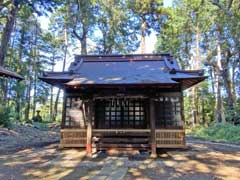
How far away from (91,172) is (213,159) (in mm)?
4220

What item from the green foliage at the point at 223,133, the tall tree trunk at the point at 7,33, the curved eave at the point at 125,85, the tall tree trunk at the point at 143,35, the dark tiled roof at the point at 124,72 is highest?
the tall tree trunk at the point at 143,35

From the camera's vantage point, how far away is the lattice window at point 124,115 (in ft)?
40.9

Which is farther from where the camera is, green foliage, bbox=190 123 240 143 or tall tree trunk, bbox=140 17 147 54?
tall tree trunk, bbox=140 17 147 54

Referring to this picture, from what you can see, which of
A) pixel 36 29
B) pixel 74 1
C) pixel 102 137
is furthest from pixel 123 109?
pixel 36 29

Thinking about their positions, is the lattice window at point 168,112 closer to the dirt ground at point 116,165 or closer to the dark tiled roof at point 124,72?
the dark tiled roof at point 124,72

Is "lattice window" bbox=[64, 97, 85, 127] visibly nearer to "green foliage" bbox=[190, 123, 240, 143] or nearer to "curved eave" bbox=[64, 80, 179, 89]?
"curved eave" bbox=[64, 80, 179, 89]

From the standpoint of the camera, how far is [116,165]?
Answer: 27.6 ft

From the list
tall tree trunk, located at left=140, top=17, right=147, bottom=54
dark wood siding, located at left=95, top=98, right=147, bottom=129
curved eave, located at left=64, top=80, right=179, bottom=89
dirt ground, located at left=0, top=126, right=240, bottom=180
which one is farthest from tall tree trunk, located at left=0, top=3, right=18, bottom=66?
tall tree trunk, located at left=140, top=17, right=147, bottom=54

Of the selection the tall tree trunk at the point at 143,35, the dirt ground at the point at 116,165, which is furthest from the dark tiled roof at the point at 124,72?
the tall tree trunk at the point at 143,35

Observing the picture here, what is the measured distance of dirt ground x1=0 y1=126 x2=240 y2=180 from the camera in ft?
23.0

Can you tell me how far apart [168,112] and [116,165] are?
13.3ft

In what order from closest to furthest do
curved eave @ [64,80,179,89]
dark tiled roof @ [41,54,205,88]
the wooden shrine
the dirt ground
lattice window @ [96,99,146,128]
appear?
the dirt ground < curved eave @ [64,80,179,89] < dark tiled roof @ [41,54,205,88] < the wooden shrine < lattice window @ [96,99,146,128]

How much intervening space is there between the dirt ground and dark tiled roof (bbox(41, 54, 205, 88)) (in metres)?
2.52

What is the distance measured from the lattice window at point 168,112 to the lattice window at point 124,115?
36.6 inches
